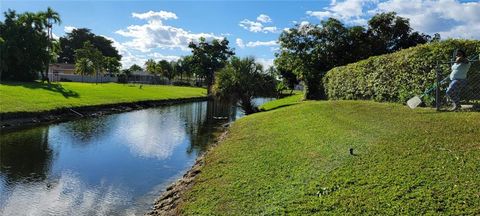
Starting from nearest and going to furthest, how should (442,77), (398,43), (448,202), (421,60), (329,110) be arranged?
(448,202), (442,77), (421,60), (329,110), (398,43)

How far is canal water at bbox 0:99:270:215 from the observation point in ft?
35.5

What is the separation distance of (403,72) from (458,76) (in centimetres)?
498

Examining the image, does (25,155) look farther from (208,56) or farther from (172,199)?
(208,56)

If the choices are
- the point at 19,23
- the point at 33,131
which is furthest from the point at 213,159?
the point at 19,23

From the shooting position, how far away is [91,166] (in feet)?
50.2

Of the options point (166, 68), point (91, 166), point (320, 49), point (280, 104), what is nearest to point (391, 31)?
point (320, 49)

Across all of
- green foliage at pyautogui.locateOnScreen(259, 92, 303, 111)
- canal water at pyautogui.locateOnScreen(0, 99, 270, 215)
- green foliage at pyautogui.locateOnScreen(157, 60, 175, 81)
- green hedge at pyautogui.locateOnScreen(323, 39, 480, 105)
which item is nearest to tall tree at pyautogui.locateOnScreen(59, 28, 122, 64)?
green foliage at pyautogui.locateOnScreen(157, 60, 175, 81)

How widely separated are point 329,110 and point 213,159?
7933 mm

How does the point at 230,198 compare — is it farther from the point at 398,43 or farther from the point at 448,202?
the point at 398,43

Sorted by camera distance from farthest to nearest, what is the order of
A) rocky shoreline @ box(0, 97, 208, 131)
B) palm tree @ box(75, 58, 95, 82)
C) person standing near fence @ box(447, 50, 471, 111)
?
palm tree @ box(75, 58, 95, 82), rocky shoreline @ box(0, 97, 208, 131), person standing near fence @ box(447, 50, 471, 111)

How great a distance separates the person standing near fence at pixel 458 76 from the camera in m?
12.3

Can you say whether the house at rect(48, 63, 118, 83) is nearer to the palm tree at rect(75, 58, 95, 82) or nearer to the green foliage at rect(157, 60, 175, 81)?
the palm tree at rect(75, 58, 95, 82)

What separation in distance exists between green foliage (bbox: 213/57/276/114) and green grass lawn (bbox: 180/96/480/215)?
21.3 m

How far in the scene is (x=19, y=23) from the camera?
53281 millimetres
